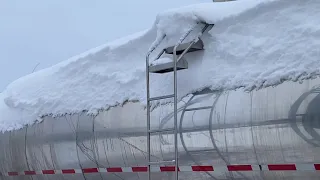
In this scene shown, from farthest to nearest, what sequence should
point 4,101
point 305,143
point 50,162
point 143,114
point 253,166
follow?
1. point 4,101
2. point 50,162
3. point 143,114
4. point 253,166
5. point 305,143

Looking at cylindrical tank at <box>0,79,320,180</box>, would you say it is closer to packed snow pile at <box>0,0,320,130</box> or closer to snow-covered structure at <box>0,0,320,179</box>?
snow-covered structure at <box>0,0,320,179</box>

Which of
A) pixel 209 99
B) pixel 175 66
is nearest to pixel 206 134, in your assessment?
pixel 209 99

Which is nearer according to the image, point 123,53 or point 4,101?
point 123,53

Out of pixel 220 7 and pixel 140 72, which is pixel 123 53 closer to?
pixel 140 72

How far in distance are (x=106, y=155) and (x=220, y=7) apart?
1.91 m

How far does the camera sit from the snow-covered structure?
Answer: 3801 mm

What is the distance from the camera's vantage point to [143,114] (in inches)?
193

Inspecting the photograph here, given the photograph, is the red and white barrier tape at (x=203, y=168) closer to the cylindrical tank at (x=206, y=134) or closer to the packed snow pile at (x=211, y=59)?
the cylindrical tank at (x=206, y=134)

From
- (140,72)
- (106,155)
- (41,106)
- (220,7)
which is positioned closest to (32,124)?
(41,106)

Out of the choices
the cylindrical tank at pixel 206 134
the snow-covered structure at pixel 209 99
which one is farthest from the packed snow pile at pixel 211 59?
the cylindrical tank at pixel 206 134

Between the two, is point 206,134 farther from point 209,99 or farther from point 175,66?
point 175,66

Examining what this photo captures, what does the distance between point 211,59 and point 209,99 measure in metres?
0.37

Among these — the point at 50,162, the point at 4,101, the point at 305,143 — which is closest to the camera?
the point at 305,143

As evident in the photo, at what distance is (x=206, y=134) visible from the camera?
432cm
